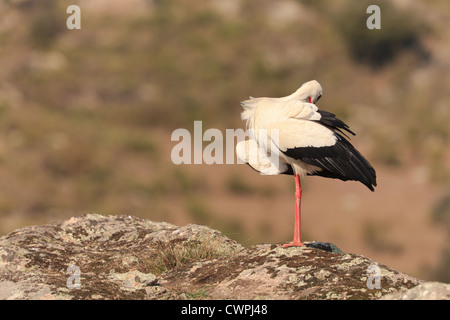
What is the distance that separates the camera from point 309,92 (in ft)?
27.3

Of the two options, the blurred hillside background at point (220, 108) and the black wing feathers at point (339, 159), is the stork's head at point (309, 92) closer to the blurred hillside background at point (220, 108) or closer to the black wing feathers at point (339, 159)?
the black wing feathers at point (339, 159)

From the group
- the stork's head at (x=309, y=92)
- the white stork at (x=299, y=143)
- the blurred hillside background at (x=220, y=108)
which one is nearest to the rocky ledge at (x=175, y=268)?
the white stork at (x=299, y=143)

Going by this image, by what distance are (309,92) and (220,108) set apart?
22642mm

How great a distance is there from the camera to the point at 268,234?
20.3 metres

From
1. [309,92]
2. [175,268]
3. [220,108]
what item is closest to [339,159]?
[309,92]

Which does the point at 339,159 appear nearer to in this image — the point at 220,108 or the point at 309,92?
the point at 309,92

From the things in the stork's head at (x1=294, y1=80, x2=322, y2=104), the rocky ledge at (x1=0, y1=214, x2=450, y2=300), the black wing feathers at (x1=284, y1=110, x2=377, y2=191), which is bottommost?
the rocky ledge at (x1=0, y1=214, x2=450, y2=300)

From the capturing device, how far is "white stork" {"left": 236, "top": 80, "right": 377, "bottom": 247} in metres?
7.65

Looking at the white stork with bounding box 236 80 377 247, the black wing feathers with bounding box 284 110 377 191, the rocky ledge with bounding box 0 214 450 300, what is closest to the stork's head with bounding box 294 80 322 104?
the white stork with bounding box 236 80 377 247

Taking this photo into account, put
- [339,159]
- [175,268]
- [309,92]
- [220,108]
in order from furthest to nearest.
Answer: [220,108] → [309,92] → [339,159] → [175,268]

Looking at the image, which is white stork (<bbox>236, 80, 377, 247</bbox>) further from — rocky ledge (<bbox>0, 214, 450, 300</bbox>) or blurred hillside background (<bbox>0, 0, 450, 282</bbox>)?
blurred hillside background (<bbox>0, 0, 450, 282</bbox>)
